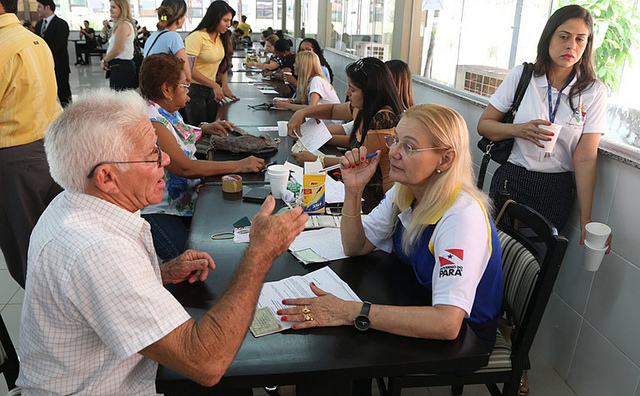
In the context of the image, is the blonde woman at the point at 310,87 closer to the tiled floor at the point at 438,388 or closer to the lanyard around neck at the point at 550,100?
the tiled floor at the point at 438,388

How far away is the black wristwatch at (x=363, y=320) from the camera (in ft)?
4.04

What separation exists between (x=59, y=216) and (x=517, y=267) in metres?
1.38

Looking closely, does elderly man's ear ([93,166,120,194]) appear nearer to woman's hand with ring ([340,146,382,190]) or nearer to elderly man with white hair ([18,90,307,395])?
elderly man with white hair ([18,90,307,395])

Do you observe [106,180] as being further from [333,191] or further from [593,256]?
[593,256]

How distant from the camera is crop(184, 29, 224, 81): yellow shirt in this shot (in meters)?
4.47

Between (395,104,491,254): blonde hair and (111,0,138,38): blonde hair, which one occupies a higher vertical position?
(111,0,138,38): blonde hair

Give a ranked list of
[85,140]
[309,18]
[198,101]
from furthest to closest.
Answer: [309,18] < [198,101] < [85,140]

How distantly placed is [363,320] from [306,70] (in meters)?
3.70

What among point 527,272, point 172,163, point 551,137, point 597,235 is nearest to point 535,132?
point 551,137

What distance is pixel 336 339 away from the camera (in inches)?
47.3

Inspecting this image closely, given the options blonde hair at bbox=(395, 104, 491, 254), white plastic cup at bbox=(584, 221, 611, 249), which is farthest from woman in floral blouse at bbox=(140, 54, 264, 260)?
white plastic cup at bbox=(584, 221, 611, 249)

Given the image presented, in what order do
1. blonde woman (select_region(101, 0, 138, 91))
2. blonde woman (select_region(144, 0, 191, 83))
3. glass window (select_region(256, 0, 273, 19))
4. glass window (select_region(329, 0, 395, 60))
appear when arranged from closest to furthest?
blonde woman (select_region(144, 0, 191, 83)) → blonde woman (select_region(101, 0, 138, 91)) → glass window (select_region(329, 0, 395, 60)) → glass window (select_region(256, 0, 273, 19))

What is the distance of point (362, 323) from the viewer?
1233mm

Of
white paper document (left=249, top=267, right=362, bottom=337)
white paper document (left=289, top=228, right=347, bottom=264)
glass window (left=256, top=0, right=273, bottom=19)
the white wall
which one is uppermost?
glass window (left=256, top=0, right=273, bottom=19)
